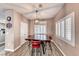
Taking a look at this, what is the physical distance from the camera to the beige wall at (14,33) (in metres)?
3.33

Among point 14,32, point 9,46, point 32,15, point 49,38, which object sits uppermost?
point 32,15

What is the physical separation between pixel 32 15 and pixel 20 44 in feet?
3.97

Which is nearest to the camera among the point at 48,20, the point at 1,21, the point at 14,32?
the point at 1,21

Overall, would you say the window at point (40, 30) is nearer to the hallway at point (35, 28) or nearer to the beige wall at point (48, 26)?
the hallway at point (35, 28)

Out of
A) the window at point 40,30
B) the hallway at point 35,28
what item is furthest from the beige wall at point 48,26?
the window at point 40,30

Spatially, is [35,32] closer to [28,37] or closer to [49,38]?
[28,37]

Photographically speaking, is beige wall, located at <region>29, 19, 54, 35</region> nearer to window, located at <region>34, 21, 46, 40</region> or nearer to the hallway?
the hallway

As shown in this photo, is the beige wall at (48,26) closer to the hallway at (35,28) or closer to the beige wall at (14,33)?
the hallway at (35,28)

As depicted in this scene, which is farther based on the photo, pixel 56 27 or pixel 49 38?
pixel 49 38

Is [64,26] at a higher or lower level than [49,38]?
higher

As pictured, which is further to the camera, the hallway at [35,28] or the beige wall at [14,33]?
the beige wall at [14,33]

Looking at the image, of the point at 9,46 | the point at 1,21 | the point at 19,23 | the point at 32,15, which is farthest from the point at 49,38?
the point at 1,21

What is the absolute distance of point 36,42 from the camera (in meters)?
3.36

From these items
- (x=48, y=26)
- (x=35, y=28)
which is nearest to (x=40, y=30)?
(x=35, y=28)
